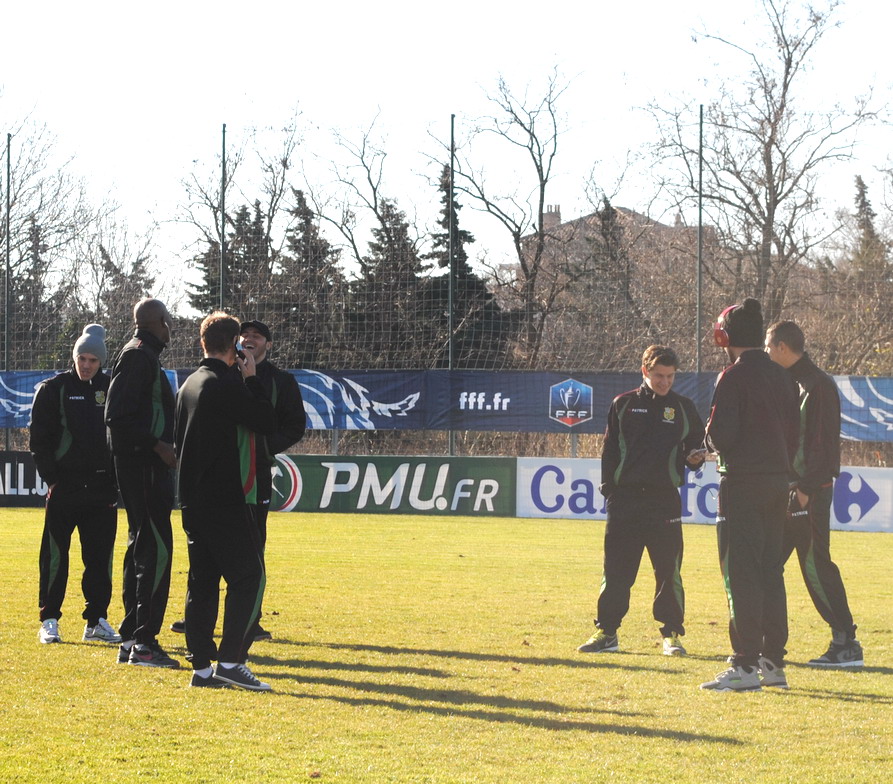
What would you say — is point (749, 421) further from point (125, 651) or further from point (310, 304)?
point (310, 304)

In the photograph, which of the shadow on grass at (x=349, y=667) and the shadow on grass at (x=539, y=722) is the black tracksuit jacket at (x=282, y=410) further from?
the shadow on grass at (x=539, y=722)

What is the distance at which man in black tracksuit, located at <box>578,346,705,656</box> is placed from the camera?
8.48 meters

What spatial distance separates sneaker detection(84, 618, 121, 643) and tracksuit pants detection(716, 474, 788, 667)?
4054 mm

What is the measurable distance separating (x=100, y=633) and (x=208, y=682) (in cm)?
192

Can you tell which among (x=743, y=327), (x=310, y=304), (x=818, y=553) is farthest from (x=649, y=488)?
(x=310, y=304)

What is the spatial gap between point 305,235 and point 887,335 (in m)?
11.9

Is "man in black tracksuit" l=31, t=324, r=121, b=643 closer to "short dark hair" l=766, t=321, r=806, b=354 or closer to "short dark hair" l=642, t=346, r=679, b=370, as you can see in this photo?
"short dark hair" l=642, t=346, r=679, b=370

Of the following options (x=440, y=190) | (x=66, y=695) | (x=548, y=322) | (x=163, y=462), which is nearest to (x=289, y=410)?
(x=163, y=462)

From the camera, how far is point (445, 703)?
6.67 metres

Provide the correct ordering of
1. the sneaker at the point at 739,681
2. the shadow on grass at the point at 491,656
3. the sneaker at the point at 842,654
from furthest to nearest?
1. the sneaker at the point at 842,654
2. the shadow on grass at the point at 491,656
3. the sneaker at the point at 739,681

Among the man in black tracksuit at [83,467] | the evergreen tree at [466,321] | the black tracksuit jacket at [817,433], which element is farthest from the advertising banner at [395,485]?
the black tracksuit jacket at [817,433]

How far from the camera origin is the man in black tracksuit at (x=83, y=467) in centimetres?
855

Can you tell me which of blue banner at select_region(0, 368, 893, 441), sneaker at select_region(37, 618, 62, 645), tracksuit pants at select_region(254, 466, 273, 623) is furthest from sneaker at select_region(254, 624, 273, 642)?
blue banner at select_region(0, 368, 893, 441)

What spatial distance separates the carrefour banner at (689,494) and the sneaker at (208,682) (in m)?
14.0
